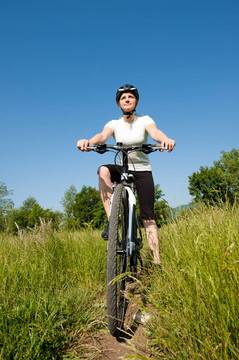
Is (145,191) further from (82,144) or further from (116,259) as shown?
(116,259)

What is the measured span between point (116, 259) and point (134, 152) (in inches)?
58.7

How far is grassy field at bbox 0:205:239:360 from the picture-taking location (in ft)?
4.13

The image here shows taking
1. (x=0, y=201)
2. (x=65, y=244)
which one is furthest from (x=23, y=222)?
(x=65, y=244)

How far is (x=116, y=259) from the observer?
208 cm

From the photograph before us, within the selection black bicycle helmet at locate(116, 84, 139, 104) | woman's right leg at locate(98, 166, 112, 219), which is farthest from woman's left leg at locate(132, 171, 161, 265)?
black bicycle helmet at locate(116, 84, 139, 104)

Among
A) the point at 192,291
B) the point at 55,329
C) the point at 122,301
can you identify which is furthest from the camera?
the point at 122,301

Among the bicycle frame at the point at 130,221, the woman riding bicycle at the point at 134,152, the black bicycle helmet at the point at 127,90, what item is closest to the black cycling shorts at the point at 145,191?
the woman riding bicycle at the point at 134,152

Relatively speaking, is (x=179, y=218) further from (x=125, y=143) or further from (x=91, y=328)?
(x=91, y=328)

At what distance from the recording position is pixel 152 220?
314cm

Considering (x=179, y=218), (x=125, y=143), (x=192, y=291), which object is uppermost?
(x=125, y=143)

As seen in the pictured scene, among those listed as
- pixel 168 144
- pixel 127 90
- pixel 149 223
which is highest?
pixel 127 90

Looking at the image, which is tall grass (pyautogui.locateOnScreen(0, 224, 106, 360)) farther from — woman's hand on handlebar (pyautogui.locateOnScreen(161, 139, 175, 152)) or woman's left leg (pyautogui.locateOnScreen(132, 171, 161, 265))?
woman's hand on handlebar (pyautogui.locateOnScreen(161, 139, 175, 152))

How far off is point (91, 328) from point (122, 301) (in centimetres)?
38

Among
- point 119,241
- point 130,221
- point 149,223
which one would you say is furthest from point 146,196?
point 119,241
